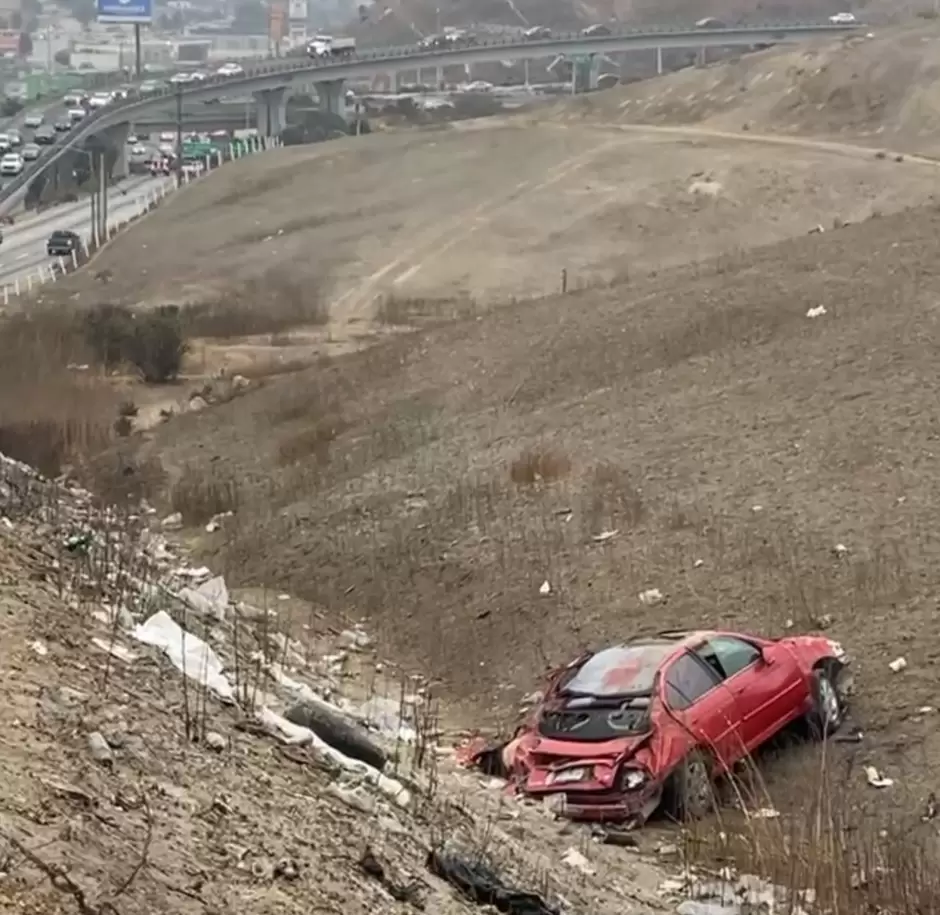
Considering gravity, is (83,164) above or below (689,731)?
below

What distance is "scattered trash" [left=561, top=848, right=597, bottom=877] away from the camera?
1002 cm

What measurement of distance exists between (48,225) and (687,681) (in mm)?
77116

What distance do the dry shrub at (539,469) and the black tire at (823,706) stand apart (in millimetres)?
8172

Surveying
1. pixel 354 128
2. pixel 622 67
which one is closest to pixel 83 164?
pixel 354 128

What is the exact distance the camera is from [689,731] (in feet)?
36.4

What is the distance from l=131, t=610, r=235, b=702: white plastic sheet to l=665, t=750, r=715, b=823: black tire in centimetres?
264

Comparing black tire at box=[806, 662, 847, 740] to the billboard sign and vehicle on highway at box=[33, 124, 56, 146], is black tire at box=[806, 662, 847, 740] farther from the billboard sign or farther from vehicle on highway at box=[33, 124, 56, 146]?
the billboard sign

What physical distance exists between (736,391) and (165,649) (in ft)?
42.0

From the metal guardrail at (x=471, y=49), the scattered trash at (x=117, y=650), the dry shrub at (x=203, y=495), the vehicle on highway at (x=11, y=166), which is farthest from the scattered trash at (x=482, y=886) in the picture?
the metal guardrail at (x=471, y=49)

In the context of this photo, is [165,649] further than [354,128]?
No

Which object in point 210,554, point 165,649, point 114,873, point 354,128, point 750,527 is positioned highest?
point 114,873

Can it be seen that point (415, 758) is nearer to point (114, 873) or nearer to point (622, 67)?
point (114, 873)

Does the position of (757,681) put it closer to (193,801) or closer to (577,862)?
(577,862)

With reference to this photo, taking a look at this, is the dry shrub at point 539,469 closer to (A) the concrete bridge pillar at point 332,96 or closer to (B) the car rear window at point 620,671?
(B) the car rear window at point 620,671
